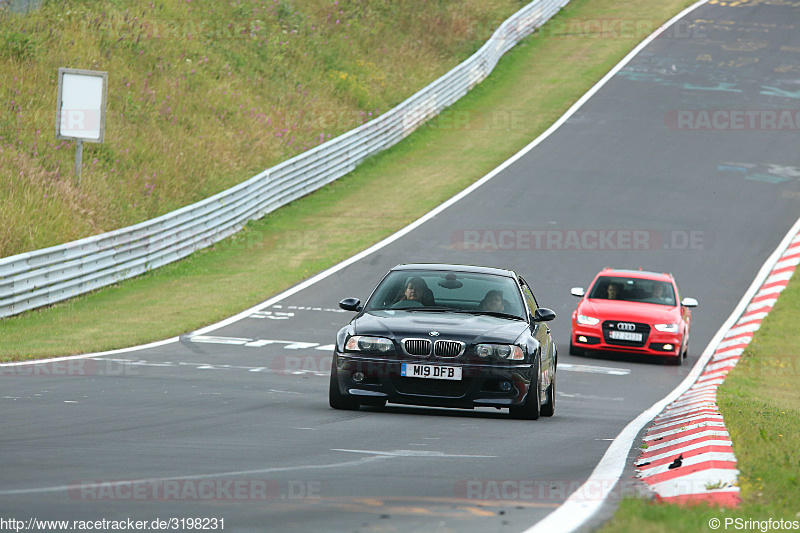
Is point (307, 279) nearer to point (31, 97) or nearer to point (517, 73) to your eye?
point (31, 97)

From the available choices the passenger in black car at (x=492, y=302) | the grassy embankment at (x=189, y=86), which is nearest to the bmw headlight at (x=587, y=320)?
the passenger in black car at (x=492, y=302)

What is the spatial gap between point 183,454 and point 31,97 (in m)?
23.9

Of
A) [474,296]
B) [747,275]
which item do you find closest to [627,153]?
[747,275]

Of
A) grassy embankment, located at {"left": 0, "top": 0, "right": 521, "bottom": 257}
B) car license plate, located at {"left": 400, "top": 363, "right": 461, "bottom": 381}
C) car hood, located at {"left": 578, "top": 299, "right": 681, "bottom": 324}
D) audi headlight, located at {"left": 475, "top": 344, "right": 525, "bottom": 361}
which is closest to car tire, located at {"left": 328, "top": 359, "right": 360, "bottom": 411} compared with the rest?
A: car license plate, located at {"left": 400, "top": 363, "right": 461, "bottom": 381}

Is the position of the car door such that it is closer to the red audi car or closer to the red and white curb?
the red and white curb

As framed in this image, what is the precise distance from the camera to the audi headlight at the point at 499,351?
36.3 ft

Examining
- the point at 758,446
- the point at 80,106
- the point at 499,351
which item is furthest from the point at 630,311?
the point at 80,106

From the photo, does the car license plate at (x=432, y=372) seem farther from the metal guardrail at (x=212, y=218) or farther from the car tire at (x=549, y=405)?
the metal guardrail at (x=212, y=218)

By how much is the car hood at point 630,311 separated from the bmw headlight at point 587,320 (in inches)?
2.7

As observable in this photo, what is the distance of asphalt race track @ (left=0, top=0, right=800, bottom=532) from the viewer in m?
6.64

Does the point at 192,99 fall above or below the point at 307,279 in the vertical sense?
above

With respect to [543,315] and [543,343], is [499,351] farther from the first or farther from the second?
[543,315]

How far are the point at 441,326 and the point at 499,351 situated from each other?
58cm

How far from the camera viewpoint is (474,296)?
12.6 m
